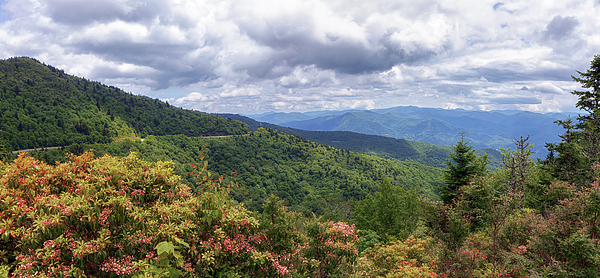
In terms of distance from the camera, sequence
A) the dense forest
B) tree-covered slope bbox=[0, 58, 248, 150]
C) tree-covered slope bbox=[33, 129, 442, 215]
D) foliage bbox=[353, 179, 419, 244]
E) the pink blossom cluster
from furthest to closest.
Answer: tree-covered slope bbox=[33, 129, 442, 215] → tree-covered slope bbox=[0, 58, 248, 150] → foliage bbox=[353, 179, 419, 244] → the dense forest → the pink blossom cluster

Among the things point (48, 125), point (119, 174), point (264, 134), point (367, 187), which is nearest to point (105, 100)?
point (48, 125)

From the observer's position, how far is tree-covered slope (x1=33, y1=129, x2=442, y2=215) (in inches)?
4532

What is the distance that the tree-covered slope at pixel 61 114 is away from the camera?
114938 mm

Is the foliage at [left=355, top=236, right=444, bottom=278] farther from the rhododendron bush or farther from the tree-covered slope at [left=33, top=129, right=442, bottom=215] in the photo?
the tree-covered slope at [left=33, top=129, right=442, bottom=215]

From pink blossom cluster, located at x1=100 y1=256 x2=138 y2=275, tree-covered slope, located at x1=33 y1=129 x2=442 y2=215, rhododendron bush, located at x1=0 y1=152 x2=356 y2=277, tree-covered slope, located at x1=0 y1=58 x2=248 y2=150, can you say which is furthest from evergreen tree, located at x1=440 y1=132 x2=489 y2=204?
tree-covered slope, located at x1=0 y1=58 x2=248 y2=150

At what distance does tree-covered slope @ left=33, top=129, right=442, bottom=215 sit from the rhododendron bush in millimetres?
91118

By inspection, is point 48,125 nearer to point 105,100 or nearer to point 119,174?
point 105,100

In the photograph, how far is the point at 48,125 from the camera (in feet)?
402

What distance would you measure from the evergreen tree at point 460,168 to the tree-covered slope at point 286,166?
7836 cm

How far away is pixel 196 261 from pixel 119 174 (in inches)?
92.9

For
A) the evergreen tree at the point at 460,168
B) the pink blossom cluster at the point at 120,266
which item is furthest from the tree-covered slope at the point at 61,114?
the evergreen tree at the point at 460,168

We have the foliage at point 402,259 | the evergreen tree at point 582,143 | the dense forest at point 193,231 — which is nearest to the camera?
the dense forest at point 193,231

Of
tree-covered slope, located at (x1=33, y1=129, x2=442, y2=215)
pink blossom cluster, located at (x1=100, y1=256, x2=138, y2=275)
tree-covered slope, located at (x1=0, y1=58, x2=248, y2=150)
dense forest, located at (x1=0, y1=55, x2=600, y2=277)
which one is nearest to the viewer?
pink blossom cluster, located at (x1=100, y1=256, x2=138, y2=275)

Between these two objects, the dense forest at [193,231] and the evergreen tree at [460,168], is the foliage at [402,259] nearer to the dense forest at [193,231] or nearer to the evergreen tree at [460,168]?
the dense forest at [193,231]
